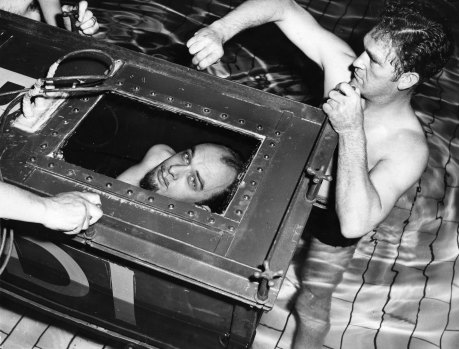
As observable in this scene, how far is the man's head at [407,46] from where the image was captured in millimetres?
2021

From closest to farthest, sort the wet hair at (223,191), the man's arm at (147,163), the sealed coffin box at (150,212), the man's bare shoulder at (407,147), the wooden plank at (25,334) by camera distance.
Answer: the sealed coffin box at (150,212), the man's bare shoulder at (407,147), the wet hair at (223,191), the man's arm at (147,163), the wooden plank at (25,334)

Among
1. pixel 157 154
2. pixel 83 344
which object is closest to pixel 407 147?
pixel 157 154

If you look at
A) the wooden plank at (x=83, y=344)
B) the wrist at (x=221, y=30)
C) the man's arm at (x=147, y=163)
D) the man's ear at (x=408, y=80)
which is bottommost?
the wooden plank at (x=83, y=344)

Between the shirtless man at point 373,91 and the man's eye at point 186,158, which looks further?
the man's eye at point 186,158

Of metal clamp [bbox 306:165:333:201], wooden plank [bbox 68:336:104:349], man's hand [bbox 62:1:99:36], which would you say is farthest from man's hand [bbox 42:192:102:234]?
wooden plank [bbox 68:336:104:349]

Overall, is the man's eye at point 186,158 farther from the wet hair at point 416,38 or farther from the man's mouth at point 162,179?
the wet hair at point 416,38

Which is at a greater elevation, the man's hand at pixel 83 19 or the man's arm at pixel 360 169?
the man's hand at pixel 83 19

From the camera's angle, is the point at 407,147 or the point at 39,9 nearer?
the point at 407,147

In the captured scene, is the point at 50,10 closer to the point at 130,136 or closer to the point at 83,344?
the point at 130,136

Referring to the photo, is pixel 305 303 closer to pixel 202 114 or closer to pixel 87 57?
pixel 202 114

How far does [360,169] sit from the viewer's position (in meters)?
1.95

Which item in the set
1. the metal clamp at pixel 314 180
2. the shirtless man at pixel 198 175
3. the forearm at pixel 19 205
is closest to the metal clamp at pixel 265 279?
the metal clamp at pixel 314 180

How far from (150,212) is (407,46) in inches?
53.2

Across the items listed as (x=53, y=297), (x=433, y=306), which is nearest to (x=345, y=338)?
(x=433, y=306)
